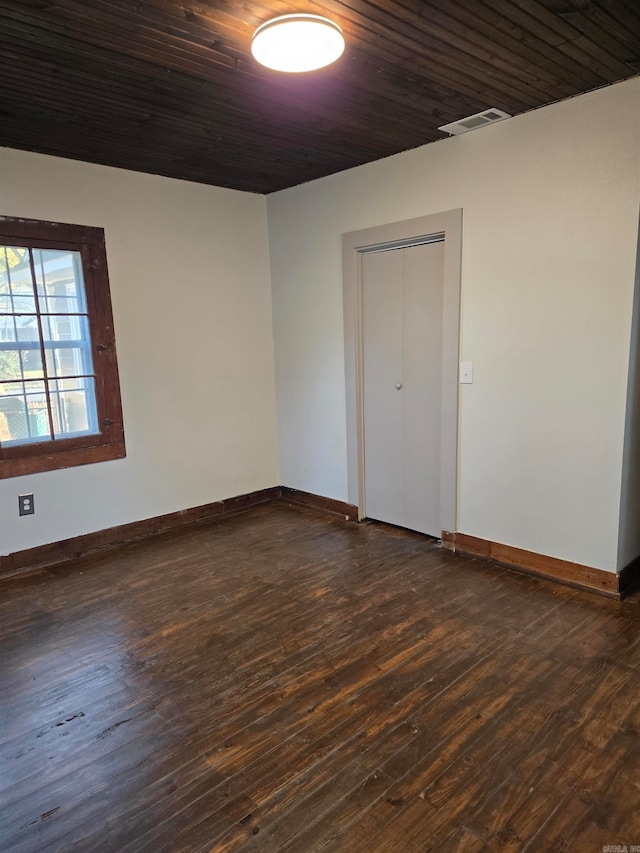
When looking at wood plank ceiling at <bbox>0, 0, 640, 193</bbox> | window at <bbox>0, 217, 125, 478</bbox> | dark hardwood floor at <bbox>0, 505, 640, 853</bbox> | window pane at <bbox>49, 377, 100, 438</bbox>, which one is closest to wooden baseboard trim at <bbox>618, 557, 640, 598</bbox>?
dark hardwood floor at <bbox>0, 505, 640, 853</bbox>

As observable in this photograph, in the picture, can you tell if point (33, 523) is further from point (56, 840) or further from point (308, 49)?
point (308, 49)

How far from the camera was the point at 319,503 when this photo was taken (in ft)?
14.7

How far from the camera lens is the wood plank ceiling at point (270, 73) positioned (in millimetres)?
1908

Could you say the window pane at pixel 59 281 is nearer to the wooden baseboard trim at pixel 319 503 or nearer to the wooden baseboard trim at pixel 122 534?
the wooden baseboard trim at pixel 122 534

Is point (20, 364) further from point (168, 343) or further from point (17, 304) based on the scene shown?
point (168, 343)

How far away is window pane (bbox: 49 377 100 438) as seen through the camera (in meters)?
3.53

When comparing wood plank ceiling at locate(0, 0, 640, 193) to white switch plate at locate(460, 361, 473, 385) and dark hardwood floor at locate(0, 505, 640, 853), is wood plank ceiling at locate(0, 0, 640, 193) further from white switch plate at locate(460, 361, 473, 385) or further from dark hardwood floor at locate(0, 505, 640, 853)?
dark hardwood floor at locate(0, 505, 640, 853)

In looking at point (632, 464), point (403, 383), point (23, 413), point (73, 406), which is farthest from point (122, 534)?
point (632, 464)

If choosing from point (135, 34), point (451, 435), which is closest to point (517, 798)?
point (451, 435)

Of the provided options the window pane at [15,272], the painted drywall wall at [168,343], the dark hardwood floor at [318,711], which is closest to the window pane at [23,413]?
the painted drywall wall at [168,343]

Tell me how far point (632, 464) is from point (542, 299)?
1.00 meters

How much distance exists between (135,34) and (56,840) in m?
2.70

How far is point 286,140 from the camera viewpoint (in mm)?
3182

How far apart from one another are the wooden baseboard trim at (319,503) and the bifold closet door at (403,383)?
0.62 feet
